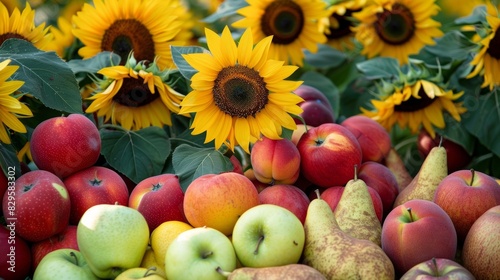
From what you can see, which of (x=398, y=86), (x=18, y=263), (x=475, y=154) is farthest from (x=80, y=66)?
(x=475, y=154)

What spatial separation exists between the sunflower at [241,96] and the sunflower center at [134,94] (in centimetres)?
34

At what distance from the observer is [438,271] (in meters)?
1.58

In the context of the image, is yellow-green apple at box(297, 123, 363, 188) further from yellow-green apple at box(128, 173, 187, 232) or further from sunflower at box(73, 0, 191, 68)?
sunflower at box(73, 0, 191, 68)

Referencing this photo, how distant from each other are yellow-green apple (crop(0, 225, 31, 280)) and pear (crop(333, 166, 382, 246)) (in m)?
0.80

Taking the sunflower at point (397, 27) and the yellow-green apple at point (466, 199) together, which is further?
the sunflower at point (397, 27)

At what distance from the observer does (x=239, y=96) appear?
2.09 metres

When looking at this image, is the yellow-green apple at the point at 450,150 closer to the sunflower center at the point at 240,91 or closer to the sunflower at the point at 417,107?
the sunflower at the point at 417,107

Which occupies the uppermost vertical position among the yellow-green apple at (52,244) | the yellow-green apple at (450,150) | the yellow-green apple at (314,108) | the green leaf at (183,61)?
the green leaf at (183,61)

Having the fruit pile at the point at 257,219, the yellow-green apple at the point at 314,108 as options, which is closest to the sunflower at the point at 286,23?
the yellow-green apple at the point at 314,108

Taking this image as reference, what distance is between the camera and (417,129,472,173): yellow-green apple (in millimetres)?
2859

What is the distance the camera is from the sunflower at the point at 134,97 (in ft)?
7.64

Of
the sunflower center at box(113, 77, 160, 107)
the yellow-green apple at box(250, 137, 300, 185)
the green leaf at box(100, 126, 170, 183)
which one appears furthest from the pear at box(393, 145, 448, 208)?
the sunflower center at box(113, 77, 160, 107)

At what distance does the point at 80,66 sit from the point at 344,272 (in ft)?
4.41

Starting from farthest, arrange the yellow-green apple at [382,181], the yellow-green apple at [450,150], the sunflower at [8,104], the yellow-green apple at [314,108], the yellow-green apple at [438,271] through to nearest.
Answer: the yellow-green apple at [450,150], the yellow-green apple at [314,108], the yellow-green apple at [382,181], the sunflower at [8,104], the yellow-green apple at [438,271]
